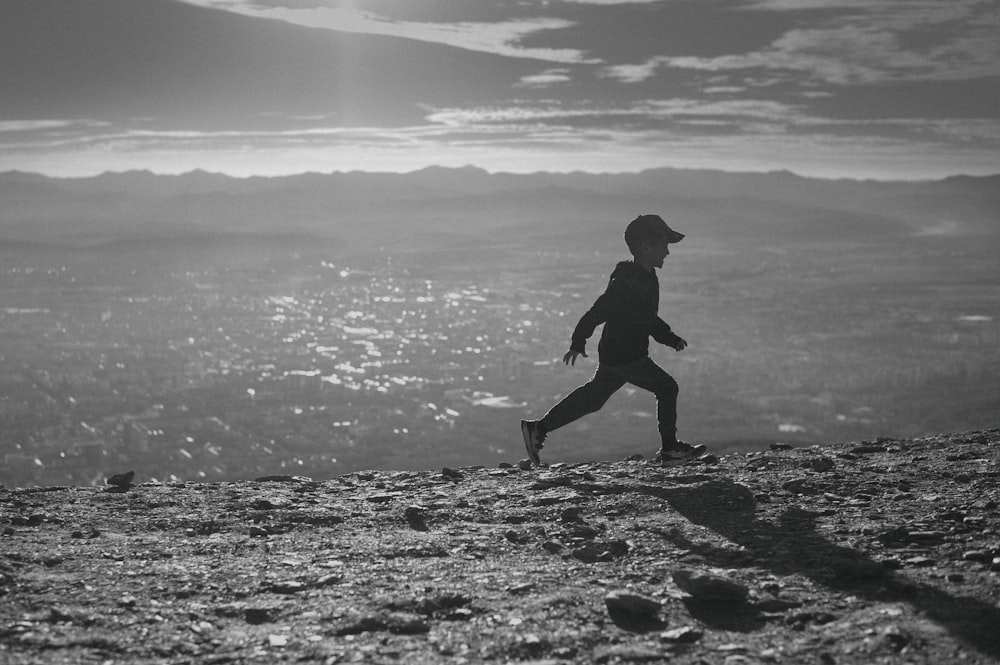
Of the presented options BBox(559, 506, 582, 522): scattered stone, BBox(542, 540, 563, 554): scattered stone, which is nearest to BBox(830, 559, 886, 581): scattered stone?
BBox(542, 540, 563, 554): scattered stone

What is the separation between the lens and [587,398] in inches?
433

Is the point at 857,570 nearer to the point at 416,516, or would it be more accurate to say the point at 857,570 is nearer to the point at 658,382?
the point at 416,516

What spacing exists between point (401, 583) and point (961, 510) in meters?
4.83

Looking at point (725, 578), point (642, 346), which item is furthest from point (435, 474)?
point (725, 578)

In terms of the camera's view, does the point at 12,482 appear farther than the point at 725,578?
Yes

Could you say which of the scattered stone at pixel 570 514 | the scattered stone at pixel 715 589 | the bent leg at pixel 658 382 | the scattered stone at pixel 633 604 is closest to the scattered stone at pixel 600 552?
the scattered stone at pixel 570 514

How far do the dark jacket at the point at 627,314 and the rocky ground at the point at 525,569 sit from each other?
1.49 m

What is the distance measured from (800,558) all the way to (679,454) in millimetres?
3764

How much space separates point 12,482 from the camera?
179250mm

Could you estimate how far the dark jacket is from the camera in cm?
1030

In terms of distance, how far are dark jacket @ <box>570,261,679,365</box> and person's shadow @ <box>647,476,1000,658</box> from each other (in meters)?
1.81

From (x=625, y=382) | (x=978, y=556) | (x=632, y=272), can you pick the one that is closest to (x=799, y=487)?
(x=625, y=382)

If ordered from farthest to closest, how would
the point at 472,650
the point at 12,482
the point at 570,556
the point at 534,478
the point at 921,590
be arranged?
the point at 12,482 < the point at 534,478 < the point at 570,556 < the point at 921,590 < the point at 472,650

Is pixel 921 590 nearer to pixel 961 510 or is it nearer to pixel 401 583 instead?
pixel 961 510
